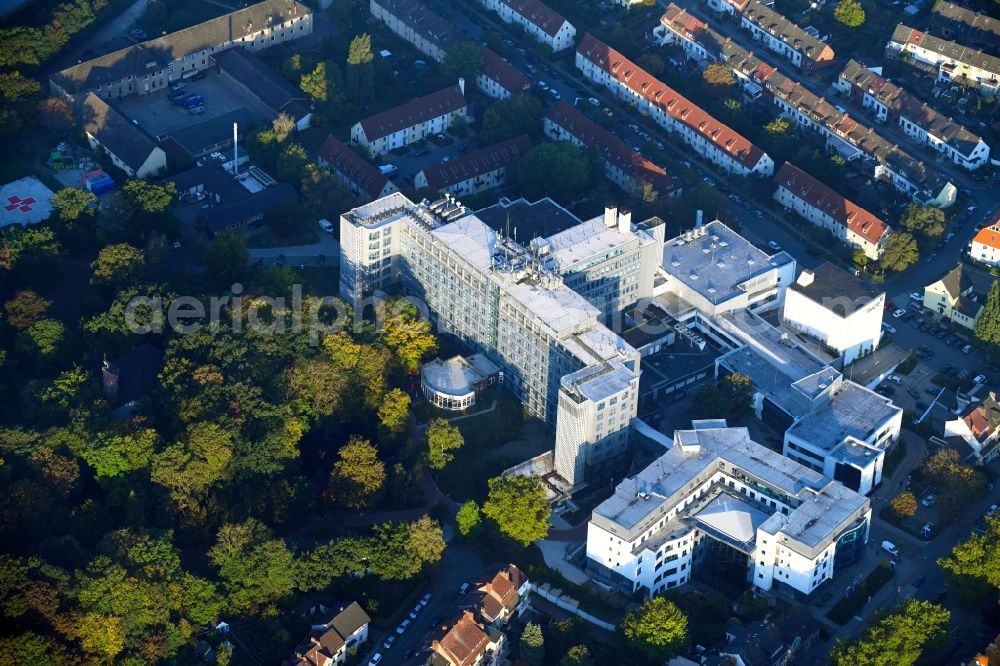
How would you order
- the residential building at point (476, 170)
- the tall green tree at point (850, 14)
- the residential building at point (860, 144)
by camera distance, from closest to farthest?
1. the residential building at point (476, 170)
2. the residential building at point (860, 144)
3. the tall green tree at point (850, 14)

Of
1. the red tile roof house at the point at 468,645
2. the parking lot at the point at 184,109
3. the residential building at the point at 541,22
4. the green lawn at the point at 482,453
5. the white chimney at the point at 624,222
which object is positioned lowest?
the green lawn at the point at 482,453

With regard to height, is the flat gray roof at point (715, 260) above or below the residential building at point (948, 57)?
below

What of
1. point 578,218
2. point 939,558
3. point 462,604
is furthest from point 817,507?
point 578,218

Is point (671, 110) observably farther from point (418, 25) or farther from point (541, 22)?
point (418, 25)

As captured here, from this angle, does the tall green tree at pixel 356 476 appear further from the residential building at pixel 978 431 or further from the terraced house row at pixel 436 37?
the terraced house row at pixel 436 37

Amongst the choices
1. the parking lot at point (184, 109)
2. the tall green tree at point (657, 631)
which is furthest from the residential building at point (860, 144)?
the tall green tree at point (657, 631)

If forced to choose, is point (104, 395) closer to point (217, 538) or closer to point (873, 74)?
point (217, 538)
